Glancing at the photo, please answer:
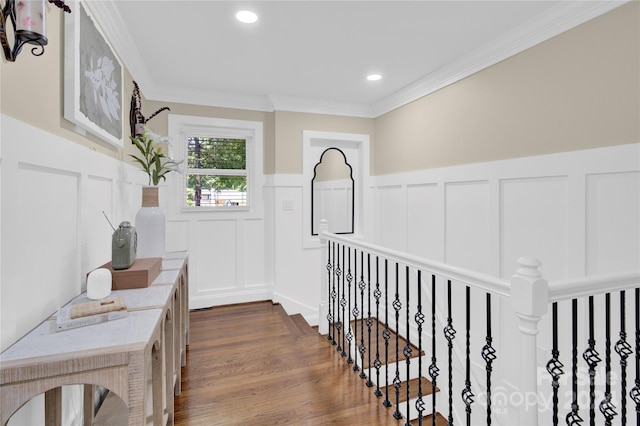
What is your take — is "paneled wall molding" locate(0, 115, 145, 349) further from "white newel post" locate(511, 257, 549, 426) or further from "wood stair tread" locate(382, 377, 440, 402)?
"wood stair tread" locate(382, 377, 440, 402)

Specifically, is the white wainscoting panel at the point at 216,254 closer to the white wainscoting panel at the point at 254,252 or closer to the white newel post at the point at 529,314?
the white wainscoting panel at the point at 254,252

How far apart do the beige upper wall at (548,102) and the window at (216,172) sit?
83.5 inches

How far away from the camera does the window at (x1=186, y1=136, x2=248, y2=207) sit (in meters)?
3.73

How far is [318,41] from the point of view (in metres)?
2.49

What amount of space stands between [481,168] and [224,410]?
2.60m

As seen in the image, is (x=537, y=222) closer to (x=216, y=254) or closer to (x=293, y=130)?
(x=293, y=130)

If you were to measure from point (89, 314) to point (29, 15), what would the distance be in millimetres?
1012

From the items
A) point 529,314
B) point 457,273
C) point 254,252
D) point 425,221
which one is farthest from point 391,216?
point 529,314

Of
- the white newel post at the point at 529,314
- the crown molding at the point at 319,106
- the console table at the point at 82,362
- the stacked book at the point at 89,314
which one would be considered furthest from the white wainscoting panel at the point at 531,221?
the stacked book at the point at 89,314

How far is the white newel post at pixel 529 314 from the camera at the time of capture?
1.08m

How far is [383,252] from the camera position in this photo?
6.25 feet

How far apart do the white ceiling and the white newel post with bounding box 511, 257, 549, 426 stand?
179 centimetres

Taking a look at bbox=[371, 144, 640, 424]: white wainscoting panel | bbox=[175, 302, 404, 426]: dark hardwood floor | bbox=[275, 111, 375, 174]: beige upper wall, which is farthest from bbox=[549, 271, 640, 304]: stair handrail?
bbox=[275, 111, 375, 174]: beige upper wall

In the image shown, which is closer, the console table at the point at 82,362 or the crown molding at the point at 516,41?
the console table at the point at 82,362
